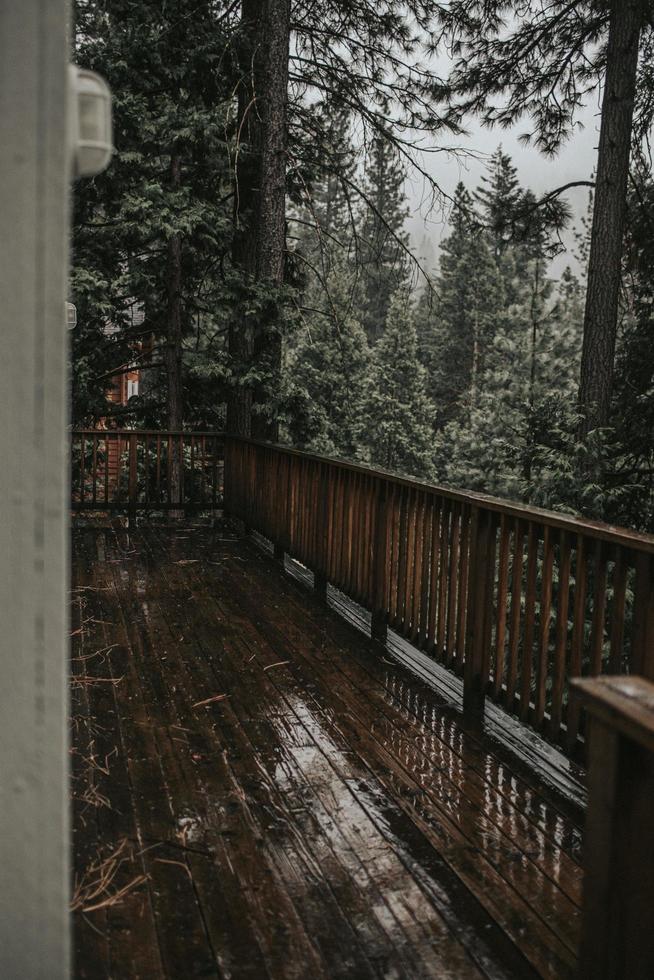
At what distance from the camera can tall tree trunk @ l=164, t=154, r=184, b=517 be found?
9.70 meters

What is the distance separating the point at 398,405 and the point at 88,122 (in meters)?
28.5

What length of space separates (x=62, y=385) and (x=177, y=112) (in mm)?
8917

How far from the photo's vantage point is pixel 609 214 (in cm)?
886

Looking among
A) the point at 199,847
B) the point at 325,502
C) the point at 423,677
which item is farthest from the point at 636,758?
the point at 325,502

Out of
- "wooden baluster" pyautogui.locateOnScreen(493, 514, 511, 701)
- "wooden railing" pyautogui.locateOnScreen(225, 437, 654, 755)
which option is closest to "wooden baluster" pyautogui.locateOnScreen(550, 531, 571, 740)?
"wooden railing" pyautogui.locateOnScreen(225, 437, 654, 755)

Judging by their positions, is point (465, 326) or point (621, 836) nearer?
point (621, 836)

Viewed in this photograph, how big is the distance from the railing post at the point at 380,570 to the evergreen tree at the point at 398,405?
956 inches

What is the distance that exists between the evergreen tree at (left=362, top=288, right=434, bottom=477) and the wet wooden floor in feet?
80.9

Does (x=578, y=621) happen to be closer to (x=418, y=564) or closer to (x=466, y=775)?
(x=466, y=775)

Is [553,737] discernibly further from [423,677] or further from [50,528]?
[50,528]

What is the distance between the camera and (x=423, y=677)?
4.39 metres

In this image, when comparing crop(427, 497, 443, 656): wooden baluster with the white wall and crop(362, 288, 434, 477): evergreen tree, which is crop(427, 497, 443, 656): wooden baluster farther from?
crop(362, 288, 434, 477): evergreen tree

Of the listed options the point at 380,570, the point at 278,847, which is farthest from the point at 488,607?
the point at 278,847

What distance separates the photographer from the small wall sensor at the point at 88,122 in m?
1.24
